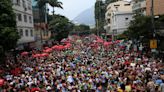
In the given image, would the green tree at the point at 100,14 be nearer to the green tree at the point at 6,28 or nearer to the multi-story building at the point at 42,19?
the multi-story building at the point at 42,19

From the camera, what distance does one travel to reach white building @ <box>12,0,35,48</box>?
40.0m

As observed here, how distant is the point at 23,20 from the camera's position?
4312 cm

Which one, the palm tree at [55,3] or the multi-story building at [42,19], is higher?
the palm tree at [55,3]

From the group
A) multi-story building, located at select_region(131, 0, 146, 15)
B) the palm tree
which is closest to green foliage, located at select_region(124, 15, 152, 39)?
multi-story building, located at select_region(131, 0, 146, 15)

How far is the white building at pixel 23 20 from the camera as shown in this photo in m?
40.0

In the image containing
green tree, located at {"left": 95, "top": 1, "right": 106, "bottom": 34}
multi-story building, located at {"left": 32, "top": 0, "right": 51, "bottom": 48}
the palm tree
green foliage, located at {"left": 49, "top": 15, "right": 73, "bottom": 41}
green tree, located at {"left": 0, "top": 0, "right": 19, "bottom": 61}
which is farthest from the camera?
green tree, located at {"left": 95, "top": 1, "right": 106, "bottom": 34}

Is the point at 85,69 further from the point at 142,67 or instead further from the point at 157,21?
the point at 157,21

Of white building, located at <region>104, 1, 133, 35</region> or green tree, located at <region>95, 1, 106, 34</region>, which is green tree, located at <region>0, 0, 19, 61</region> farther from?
green tree, located at <region>95, 1, 106, 34</region>

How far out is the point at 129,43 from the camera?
153 ft

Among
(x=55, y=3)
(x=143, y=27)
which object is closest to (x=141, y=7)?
(x=143, y=27)

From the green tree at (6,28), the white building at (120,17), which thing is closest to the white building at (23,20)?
the green tree at (6,28)

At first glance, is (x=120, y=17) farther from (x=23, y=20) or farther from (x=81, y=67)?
(x=81, y=67)

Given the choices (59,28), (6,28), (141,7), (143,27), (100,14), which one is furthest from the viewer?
(100,14)

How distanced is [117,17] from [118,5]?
7493 millimetres
